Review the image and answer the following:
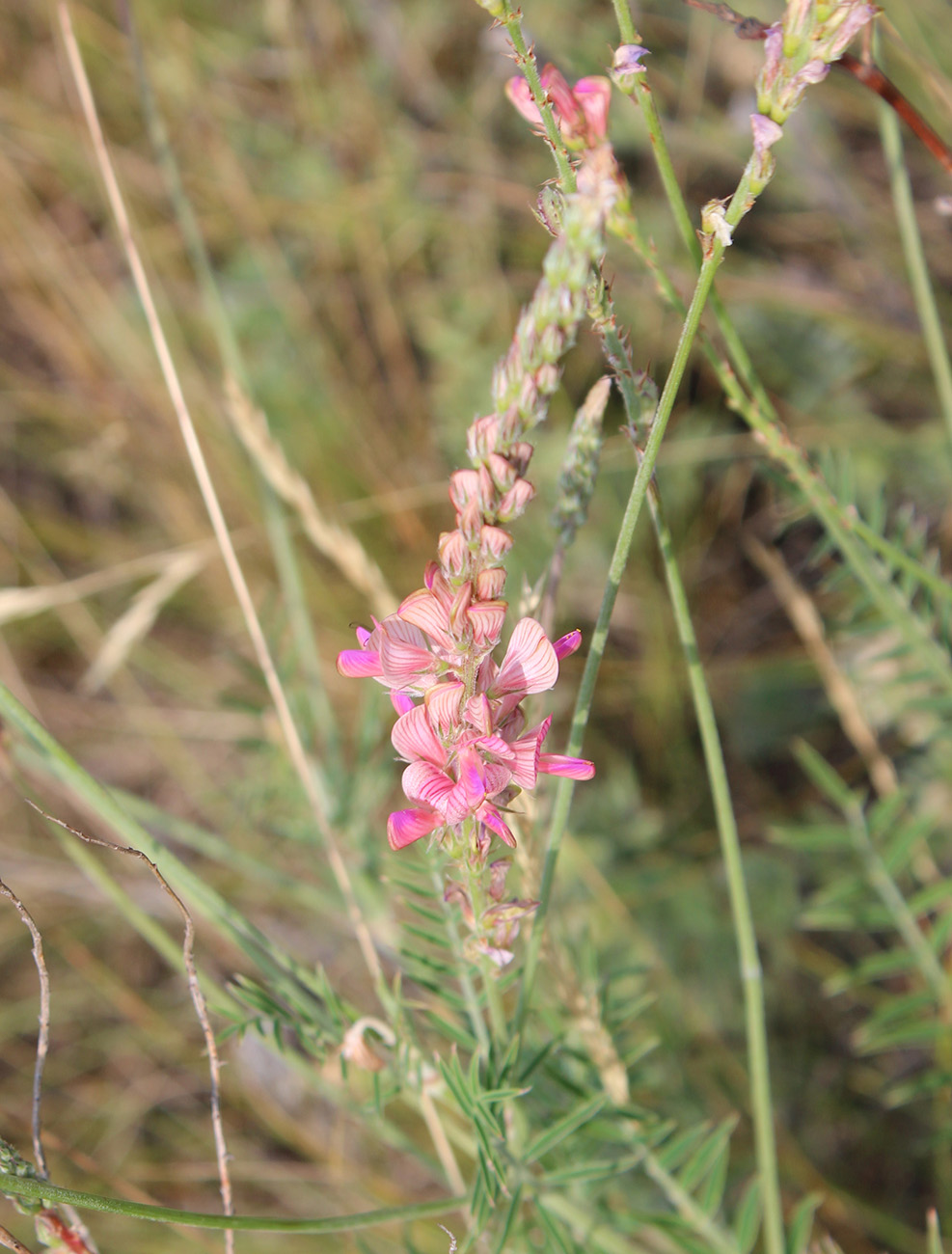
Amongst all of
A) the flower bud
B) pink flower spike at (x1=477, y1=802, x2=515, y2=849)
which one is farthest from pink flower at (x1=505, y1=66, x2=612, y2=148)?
pink flower spike at (x1=477, y1=802, x2=515, y2=849)

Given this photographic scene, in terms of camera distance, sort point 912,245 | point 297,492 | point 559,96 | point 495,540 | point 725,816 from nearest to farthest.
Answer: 1. point 495,540
2. point 559,96
3. point 725,816
4. point 912,245
5. point 297,492

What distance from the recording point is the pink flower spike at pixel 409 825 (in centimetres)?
67

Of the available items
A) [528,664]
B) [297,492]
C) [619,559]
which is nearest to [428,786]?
[528,664]

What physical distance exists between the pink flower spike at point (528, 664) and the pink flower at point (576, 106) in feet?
1.53

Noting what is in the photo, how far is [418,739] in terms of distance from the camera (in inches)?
26.5

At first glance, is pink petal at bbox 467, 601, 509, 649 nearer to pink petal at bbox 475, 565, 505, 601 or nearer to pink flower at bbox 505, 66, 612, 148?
pink petal at bbox 475, 565, 505, 601

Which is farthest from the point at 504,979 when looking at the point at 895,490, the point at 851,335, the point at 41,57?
the point at 41,57

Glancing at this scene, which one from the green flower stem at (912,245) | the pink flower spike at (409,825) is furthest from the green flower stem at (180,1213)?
the green flower stem at (912,245)

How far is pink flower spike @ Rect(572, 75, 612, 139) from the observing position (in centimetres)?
85

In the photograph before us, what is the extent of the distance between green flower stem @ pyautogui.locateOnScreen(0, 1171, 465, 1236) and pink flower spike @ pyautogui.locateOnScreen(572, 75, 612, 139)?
913mm

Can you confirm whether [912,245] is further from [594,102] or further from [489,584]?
[489,584]

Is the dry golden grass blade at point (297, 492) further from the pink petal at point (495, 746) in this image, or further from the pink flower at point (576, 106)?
the pink petal at point (495, 746)

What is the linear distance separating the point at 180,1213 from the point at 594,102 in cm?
95

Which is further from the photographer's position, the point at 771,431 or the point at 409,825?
the point at 771,431
